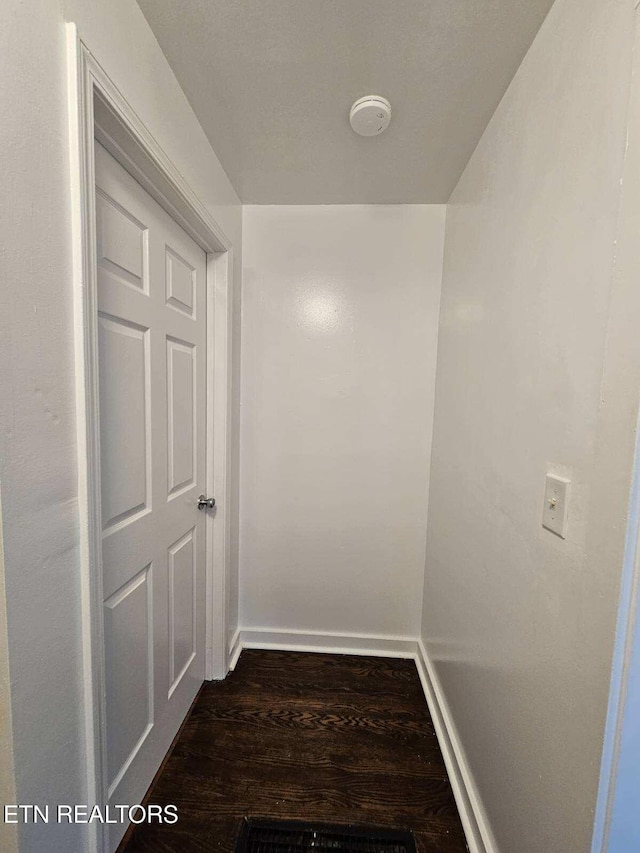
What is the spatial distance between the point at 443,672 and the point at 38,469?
161 cm

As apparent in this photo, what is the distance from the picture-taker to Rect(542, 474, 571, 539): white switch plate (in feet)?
2.13

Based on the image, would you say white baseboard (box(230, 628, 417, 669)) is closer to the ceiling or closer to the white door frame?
the white door frame

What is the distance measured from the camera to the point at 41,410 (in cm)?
Answer: 58

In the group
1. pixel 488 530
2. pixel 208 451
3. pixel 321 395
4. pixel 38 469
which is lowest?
pixel 488 530

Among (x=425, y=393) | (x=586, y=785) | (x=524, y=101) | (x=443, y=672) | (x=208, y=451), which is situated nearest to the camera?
(x=586, y=785)

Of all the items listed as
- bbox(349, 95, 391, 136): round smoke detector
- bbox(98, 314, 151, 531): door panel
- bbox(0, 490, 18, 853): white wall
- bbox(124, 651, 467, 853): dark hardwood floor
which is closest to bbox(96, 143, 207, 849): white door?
bbox(98, 314, 151, 531): door panel

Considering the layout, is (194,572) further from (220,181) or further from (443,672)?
(220,181)

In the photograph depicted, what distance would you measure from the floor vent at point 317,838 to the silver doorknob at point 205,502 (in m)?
1.04

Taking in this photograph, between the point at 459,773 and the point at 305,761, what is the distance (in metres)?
0.55

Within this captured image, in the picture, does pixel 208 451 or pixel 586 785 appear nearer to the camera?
pixel 586 785

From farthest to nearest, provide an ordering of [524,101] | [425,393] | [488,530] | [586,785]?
[425,393] < [488,530] < [524,101] < [586,785]

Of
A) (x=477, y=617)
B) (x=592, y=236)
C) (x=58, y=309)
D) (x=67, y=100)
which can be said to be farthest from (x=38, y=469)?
(x=477, y=617)

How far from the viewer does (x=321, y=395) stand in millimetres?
1631

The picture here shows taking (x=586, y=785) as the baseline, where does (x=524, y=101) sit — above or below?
above
